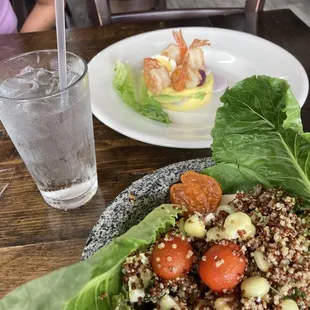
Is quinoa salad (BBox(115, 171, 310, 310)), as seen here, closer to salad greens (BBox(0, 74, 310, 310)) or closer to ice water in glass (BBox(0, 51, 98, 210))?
salad greens (BBox(0, 74, 310, 310))

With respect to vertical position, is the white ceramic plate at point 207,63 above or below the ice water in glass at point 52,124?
below

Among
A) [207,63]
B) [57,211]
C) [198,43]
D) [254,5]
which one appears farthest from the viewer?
[254,5]

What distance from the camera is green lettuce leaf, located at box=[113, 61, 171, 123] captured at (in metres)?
1.21

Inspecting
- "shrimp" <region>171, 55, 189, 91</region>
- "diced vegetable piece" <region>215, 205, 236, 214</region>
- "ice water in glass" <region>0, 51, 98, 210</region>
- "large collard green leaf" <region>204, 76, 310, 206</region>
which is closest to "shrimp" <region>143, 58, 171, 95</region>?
"shrimp" <region>171, 55, 189, 91</region>

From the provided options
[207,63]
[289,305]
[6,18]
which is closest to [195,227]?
[289,305]

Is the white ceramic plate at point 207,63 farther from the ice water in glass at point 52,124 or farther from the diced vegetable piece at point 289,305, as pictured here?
the diced vegetable piece at point 289,305

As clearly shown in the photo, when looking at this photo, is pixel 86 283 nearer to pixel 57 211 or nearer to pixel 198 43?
pixel 57 211

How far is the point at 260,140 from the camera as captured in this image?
780mm

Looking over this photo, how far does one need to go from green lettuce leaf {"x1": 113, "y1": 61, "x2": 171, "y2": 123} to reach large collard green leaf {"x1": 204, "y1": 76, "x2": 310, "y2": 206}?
0.43 metres

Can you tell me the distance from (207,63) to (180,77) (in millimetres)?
222

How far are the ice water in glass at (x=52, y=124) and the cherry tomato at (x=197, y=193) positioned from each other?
0.82 feet

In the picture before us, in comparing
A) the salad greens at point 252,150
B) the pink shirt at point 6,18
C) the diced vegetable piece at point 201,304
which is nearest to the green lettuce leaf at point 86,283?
the salad greens at point 252,150

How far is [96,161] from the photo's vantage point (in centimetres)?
104

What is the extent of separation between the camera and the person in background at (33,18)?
1.87 m
